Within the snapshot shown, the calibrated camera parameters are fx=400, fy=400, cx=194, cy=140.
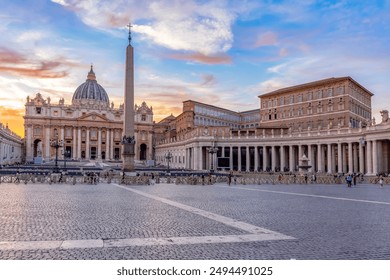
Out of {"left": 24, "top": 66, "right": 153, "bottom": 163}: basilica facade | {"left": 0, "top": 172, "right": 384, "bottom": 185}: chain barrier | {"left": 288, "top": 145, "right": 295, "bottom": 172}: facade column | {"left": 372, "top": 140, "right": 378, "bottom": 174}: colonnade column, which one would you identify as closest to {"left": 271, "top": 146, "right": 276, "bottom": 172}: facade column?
{"left": 288, "top": 145, "right": 295, "bottom": 172}: facade column

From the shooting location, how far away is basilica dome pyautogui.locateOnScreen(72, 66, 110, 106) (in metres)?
140

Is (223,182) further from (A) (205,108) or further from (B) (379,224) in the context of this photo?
(A) (205,108)

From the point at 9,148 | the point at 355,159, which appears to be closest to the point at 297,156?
the point at 355,159

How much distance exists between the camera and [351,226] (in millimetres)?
11719

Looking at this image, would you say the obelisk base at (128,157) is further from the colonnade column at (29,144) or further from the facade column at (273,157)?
the colonnade column at (29,144)

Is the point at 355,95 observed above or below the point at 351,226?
above

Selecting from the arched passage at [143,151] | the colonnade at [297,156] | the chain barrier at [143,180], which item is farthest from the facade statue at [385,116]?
the arched passage at [143,151]

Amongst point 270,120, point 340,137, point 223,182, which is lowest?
point 223,182

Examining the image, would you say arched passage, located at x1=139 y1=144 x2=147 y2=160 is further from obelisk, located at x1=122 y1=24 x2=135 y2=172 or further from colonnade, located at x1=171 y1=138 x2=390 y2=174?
obelisk, located at x1=122 y1=24 x2=135 y2=172

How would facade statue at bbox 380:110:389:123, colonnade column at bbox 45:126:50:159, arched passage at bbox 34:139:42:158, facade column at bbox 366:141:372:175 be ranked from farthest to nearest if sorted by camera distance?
arched passage at bbox 34:139:42:158 < colonnade column at bbox 45:126:50:159 < facade column at bbox 366:141:372:175 < facade statue at bbox 380:110:389:123

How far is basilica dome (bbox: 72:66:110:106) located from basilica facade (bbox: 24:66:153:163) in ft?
9.06

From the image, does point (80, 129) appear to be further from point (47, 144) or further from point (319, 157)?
point (319, 157)
